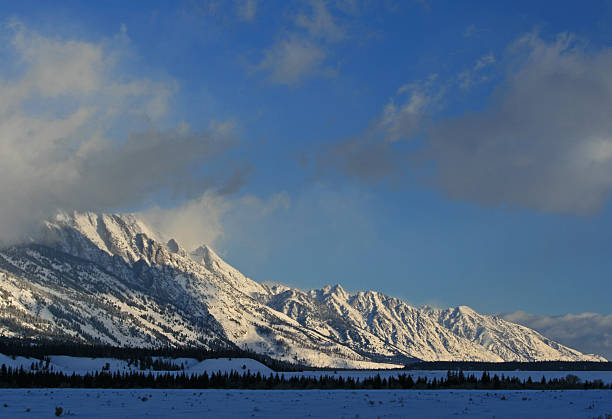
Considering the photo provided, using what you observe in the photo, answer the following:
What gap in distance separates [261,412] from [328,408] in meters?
8.35

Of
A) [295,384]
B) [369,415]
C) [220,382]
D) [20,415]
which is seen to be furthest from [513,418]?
[220,382]

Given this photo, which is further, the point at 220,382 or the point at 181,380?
the point at 181,380

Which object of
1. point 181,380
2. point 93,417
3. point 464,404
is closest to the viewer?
point 93,417

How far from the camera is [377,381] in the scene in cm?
16688

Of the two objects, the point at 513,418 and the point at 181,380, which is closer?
the point at 513,418

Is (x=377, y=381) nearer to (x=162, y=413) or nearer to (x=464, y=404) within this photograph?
(x=464, y=404)

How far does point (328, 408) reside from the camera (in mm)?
67188

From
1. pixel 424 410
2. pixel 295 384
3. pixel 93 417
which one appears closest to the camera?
pixel 93 417

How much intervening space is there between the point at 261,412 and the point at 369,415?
10744 millimetres

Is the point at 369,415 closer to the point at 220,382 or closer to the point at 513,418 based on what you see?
the point at 513,418

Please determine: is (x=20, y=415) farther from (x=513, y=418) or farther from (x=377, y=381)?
(x=377, y=381)

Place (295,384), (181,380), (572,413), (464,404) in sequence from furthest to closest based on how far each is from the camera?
(181,380)
(295,384)
(464,404)
(572,413)

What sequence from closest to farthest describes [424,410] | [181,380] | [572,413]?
[572,413], [424,410], [181,380]

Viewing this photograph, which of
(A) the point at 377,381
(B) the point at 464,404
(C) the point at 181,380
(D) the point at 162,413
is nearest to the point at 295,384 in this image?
(A) the point at 377,381
